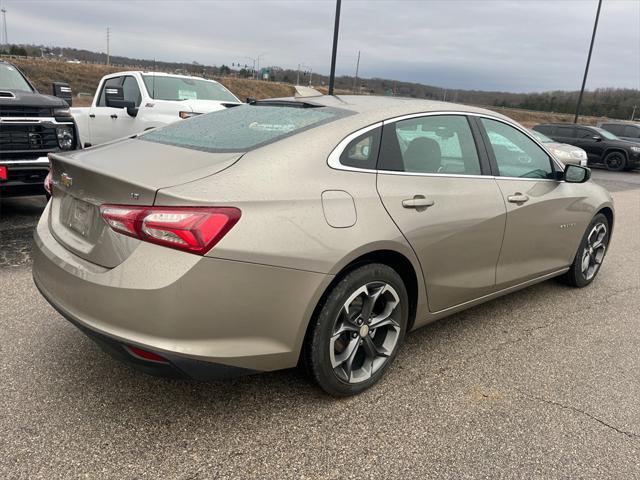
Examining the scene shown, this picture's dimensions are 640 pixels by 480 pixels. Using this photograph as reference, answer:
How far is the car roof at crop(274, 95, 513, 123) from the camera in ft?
9.67

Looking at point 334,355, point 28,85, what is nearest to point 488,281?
point 334,355

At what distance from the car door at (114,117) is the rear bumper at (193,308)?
23.0ft

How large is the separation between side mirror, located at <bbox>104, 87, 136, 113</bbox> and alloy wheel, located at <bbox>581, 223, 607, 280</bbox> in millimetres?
6400

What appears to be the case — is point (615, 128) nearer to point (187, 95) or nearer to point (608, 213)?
point (187, 95)

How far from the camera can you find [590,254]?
4773 millimetres

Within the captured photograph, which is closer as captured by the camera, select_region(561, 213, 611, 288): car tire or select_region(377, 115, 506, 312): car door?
select_region(377, 115, 506, 312): car door

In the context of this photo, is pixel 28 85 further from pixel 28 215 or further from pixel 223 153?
pixel 223 153

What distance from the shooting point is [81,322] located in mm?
2291

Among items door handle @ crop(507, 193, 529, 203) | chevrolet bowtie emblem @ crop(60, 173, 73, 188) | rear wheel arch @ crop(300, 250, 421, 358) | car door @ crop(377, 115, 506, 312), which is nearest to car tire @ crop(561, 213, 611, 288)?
door handle @ crop(507, 193, 529, 203)

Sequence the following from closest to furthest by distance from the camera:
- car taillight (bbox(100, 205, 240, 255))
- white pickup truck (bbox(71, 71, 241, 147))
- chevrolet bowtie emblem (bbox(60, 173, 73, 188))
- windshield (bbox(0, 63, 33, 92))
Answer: car taillight (bbox(100, 205, 240, 255)) < chevrolet bowtie emblem (bbox(60, 173, 73, 188)) < windshield (bbox(0, 63, 33, 92)) < white pickup truck (bbox(71, 71, 241, 147))

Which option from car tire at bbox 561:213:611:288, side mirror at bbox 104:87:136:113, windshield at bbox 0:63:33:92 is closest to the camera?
car tire at bbox 561:213:611:288

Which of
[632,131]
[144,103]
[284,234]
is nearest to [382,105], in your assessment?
[284,234]

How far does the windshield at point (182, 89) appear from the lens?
8680 mm

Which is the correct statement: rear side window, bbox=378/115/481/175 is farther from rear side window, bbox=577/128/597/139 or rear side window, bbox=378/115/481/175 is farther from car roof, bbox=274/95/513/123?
rear side window, bbox=577/128/597/139
